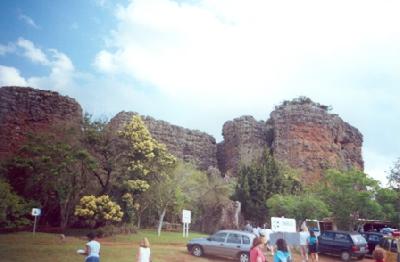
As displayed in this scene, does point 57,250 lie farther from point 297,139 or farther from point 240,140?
point 240,140

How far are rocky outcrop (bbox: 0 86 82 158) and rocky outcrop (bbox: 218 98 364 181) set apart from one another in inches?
893

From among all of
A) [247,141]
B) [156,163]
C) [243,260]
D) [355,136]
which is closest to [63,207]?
[156,163]

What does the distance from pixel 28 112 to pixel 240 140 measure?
2874 cm

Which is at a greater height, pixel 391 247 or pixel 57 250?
pixel 391 247

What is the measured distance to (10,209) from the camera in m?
23.0

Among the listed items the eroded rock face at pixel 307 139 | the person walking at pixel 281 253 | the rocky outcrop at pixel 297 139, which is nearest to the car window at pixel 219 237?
the person walking at pixel 281 253

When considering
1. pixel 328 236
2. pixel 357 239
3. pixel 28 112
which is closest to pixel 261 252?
pixel 357 239

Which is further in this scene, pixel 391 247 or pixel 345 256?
pixel 345 256

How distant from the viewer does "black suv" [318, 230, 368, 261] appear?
22719 mm

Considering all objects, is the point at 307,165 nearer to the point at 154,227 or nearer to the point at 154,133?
the point at 154,133

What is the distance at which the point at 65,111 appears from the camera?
1471 inches

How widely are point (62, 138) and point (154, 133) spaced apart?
25.6 metres

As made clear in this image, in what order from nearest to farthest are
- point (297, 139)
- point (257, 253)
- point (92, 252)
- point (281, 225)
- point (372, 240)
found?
point (257, 253)
point (92, 252)
point (281, 225)
point (372, 240)
point (297, 139)

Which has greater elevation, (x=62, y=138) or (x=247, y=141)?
(x=247, y=141)
